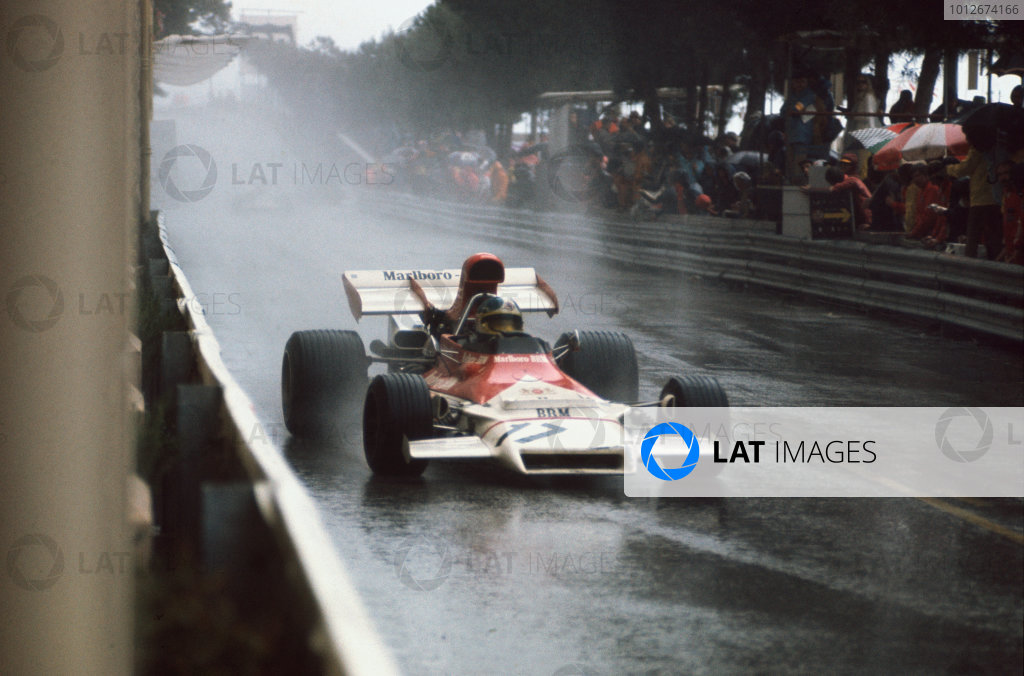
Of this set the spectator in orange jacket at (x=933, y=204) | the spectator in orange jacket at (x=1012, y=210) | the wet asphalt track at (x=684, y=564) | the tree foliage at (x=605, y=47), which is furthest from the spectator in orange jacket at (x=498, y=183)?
the wet asphalt track at (x=684, y=564)

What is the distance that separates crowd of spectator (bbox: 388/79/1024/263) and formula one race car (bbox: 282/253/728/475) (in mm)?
6096

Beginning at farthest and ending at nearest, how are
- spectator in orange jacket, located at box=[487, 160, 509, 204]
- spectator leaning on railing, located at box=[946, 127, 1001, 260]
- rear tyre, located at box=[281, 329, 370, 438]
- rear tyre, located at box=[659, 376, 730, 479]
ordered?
spectator in orange jacket, located at box=[487, 160, 509, 204]
spectator leaning on railing, located at box=[946, 127, 1001, 260]
rear tyre, located at box=[281, 329, 370, 438]
rear tyre, located at box=[659, 376, 730, 479]

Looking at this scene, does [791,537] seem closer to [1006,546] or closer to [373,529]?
[1006,546]

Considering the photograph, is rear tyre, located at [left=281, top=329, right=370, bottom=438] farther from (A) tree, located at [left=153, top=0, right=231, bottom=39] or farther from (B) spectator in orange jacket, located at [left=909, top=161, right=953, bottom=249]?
(A) tree, located at [left=153, top=0, right=231, bottom=39]

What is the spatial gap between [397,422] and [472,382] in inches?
29.6

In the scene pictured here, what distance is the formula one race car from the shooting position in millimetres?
6977

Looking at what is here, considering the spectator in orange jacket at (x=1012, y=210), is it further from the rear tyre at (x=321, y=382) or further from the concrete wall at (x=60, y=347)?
the concrete wall at (x=60, y=347)

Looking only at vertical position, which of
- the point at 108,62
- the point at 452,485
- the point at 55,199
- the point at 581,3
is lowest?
the point at 452,485

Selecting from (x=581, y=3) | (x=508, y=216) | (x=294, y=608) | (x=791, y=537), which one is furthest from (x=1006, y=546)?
(x=581, y=3)

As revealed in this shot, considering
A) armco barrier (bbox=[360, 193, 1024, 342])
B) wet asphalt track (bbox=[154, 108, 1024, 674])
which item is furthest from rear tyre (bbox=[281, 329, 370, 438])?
armco barrier (bbox=[360, 193, 1024, 342])

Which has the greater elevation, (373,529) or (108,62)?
(108,62)

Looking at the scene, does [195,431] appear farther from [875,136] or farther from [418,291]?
[875,136]

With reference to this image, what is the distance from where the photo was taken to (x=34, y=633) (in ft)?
4.50

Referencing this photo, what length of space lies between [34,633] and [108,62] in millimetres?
597
